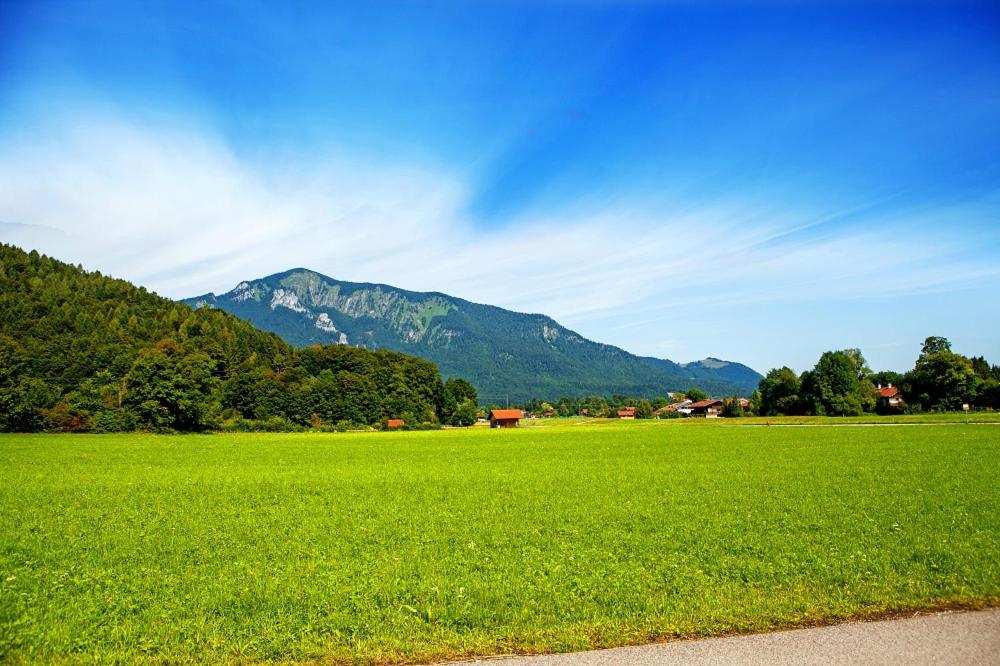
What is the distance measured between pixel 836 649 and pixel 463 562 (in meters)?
6.91

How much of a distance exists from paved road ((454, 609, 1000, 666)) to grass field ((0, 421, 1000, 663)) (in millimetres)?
445

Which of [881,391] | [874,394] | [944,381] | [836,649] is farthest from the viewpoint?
[881,391]

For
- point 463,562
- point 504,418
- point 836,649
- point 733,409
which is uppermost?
point 836,649

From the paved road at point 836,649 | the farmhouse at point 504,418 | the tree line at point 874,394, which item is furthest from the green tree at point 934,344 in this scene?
the paved road at point 836,649

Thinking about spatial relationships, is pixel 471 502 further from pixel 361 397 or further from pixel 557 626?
pixel 361 397

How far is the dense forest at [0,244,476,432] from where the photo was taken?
8269cm

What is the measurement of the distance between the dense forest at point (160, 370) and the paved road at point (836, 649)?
89.7m

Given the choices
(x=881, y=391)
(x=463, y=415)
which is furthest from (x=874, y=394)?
(x=463, y=415)

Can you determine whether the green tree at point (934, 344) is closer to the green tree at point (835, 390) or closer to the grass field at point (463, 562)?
the green tree at point (835, 390)

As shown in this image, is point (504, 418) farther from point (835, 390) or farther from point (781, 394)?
point (835, 390)

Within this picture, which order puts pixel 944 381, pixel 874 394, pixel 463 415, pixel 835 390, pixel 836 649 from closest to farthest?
pixel 836 649
pixel 944 381
pixel 835 390
pixel 874 394
pixel 463 415

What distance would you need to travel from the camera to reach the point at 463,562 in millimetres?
12164

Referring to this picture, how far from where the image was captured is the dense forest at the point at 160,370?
271ft

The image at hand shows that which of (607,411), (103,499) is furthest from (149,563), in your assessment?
(607,411)
